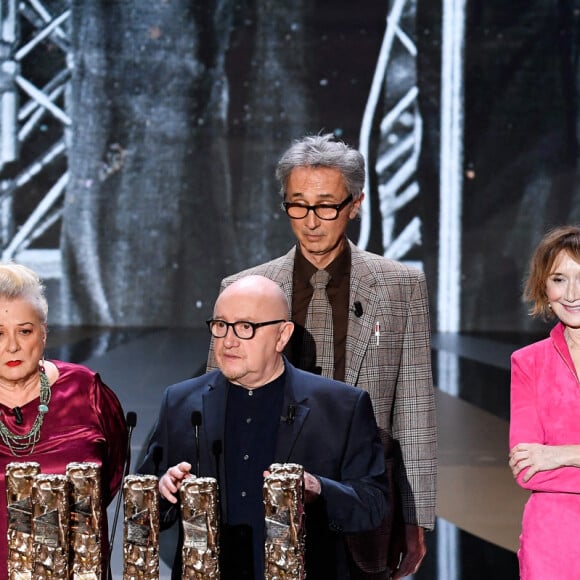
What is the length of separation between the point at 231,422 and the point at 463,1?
6.99m

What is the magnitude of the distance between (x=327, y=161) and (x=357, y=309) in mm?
408

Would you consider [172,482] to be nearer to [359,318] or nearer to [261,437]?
[261,437]

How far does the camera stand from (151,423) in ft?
19.1

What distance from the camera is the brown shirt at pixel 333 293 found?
2846 millimetres

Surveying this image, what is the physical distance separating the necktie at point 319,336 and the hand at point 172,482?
841 mm

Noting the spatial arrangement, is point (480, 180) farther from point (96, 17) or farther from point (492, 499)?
point (492, 499)

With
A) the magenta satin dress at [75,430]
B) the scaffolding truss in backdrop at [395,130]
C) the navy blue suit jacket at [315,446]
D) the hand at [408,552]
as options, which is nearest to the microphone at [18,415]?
the magenta satin dress at [75,430]

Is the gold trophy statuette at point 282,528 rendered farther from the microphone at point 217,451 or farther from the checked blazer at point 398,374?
the checked blazer at point 398,374

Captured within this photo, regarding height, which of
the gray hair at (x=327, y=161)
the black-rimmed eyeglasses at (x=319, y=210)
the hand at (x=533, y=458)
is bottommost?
the hand at (x=533, y=458)

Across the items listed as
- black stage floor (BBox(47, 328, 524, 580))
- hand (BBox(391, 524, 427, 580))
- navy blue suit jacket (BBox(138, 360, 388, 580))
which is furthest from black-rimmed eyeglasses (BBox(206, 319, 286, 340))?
black stage floor (BBox(47, 328, 524, 580))

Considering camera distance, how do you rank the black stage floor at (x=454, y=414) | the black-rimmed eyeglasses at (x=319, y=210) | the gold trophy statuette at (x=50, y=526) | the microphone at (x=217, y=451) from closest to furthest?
the gold trophy statuette at (x=50, y=526) → the microphone at (x=217, y=451) → the black-rimmed eyeglasses at (x=319, y=210) → the black stage floor at (x=454, y=414)

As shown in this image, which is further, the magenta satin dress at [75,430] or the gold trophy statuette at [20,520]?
the magenta satin dress at [75,430]

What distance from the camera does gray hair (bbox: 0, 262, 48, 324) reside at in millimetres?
2375

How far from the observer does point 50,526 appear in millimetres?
1789
